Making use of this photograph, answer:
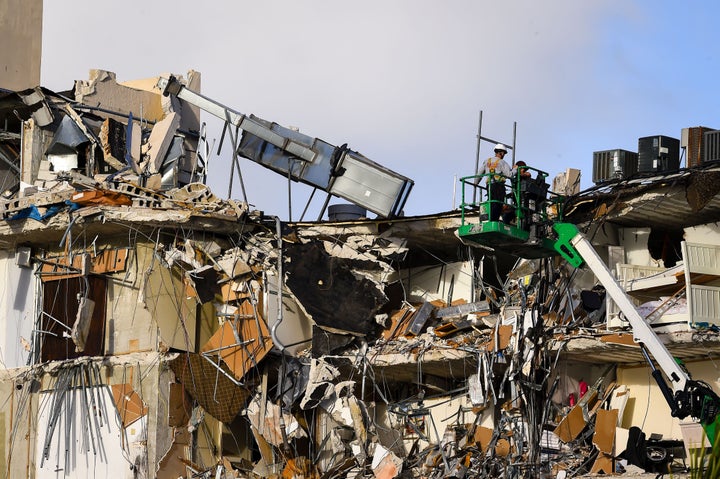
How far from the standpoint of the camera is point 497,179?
21656 mm

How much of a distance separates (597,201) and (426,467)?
5.35m

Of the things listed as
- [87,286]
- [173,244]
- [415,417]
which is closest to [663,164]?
[415,417]

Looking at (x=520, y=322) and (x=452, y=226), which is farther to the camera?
(x=452, y=226)

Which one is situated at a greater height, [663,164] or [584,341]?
[663,164]

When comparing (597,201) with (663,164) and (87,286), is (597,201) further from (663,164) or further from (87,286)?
(87,286)

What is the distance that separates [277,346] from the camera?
24.5 metres

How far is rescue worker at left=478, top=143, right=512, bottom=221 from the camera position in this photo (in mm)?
21219

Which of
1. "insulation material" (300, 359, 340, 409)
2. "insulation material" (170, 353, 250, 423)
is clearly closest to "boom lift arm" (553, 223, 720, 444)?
"insulation material" (300, 359, 340, 409)

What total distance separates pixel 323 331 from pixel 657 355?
669cm

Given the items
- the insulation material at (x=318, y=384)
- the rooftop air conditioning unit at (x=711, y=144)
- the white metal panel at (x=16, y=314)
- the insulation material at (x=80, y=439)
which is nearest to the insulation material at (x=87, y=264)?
the white metal panel at (x=16, y=314)

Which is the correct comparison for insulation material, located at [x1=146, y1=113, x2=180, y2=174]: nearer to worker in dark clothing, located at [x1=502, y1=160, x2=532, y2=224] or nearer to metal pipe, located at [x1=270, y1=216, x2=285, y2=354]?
metal pipe, located at [x1=270, y1=216, x2=285, y2=354]

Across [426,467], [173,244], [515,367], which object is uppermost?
[173,244]

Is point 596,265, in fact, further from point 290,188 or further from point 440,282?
point 290,188

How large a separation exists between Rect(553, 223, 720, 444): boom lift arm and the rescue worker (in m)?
1.14
